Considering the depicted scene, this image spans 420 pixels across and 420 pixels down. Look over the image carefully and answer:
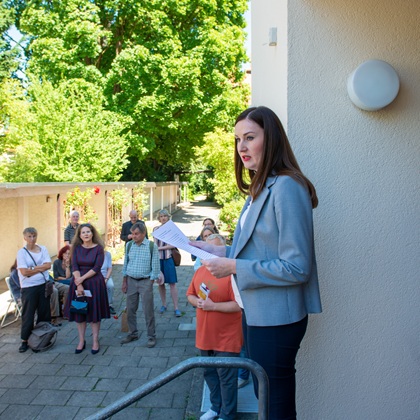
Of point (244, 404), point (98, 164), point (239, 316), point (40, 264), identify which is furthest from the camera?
point (98, 164)

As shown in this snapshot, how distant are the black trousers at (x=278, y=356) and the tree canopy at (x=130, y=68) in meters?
16.2

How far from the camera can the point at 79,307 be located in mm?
5684

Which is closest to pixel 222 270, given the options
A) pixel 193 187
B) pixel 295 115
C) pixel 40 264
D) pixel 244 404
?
pixel 295 115

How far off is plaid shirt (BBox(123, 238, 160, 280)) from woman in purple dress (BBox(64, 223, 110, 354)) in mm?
413

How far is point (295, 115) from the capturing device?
2492mm

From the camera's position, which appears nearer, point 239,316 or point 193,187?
point 239,316

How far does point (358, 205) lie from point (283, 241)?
101 cm

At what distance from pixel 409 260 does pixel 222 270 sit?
1.34 m

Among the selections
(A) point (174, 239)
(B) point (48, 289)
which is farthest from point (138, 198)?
(A) point (174, 239)

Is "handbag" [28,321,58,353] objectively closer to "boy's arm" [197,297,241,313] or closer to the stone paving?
the stone paving

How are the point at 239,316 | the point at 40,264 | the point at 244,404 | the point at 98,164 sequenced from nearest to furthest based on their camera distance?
1. the point at 239,316
2. the point at 244,404
3. the point at 40,264
4. the point at 98,164

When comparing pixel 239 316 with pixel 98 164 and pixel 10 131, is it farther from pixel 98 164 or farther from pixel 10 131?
pixel 10 131

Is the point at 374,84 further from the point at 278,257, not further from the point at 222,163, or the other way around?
the point at 222,163

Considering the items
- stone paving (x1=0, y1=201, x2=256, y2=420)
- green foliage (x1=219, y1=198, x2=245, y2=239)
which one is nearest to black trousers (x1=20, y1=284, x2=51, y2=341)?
stone paving (x1=0, y1=201, x2=256, y2=420)
